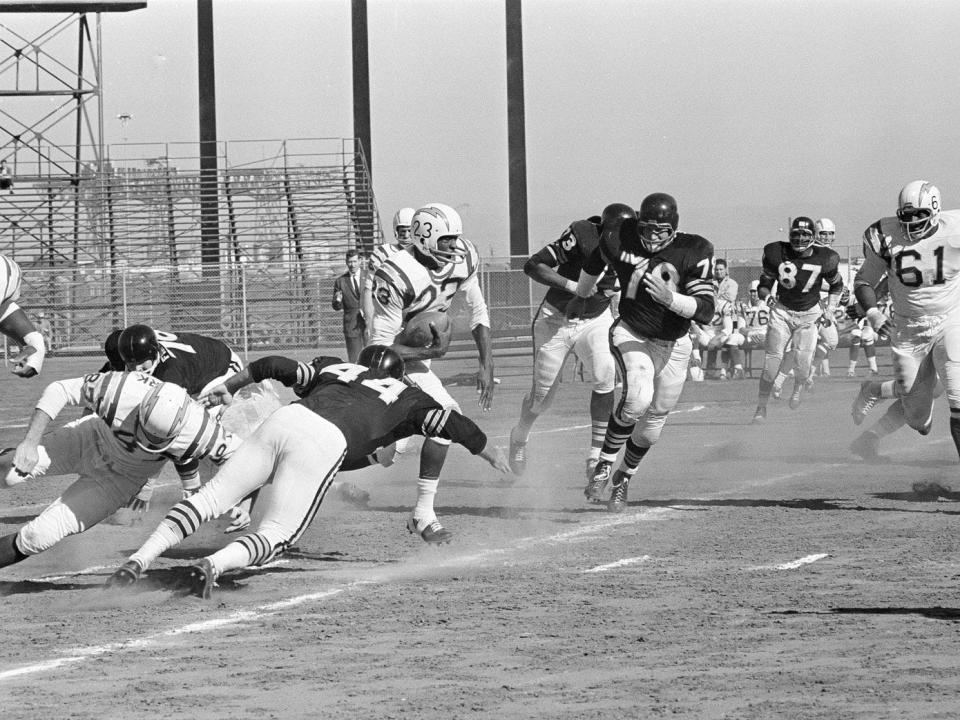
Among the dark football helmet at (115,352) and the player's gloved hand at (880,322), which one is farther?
the player's gloved hand at (880,322)

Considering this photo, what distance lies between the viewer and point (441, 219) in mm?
10688

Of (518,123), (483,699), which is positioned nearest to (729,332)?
(518,123)

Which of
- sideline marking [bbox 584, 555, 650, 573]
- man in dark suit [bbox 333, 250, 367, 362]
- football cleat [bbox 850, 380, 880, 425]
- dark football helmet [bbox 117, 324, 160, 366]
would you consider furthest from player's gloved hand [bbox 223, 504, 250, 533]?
man in dark suit [bbox 333, 250, 367, 362]

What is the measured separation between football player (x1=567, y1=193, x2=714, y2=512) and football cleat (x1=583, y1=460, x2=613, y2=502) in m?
0.18

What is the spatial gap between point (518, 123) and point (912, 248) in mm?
26758

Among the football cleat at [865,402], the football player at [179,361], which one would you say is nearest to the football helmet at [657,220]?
the football player at [179,361]

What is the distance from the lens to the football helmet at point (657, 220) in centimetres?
995

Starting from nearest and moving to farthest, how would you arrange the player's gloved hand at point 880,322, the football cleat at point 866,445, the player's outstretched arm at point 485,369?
the player's gloved hand at point 880,322
the player's outstretched arm at point 485,369
the football cleat at point 866,445

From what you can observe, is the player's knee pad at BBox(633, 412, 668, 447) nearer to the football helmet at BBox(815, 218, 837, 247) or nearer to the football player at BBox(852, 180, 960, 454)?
the football player at BBox(852, 180, 960, 454)

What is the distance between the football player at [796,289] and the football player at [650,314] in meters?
7.33

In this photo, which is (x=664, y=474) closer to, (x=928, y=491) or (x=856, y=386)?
(x=928, y=491)

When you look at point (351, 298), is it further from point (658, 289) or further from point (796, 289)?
point (658, 289)

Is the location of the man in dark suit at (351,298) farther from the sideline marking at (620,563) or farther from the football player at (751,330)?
the sideline marking at (620,563)

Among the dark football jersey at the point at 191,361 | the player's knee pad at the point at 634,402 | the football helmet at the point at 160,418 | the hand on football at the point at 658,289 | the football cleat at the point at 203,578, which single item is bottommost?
the football cleat at the point at 203,578
